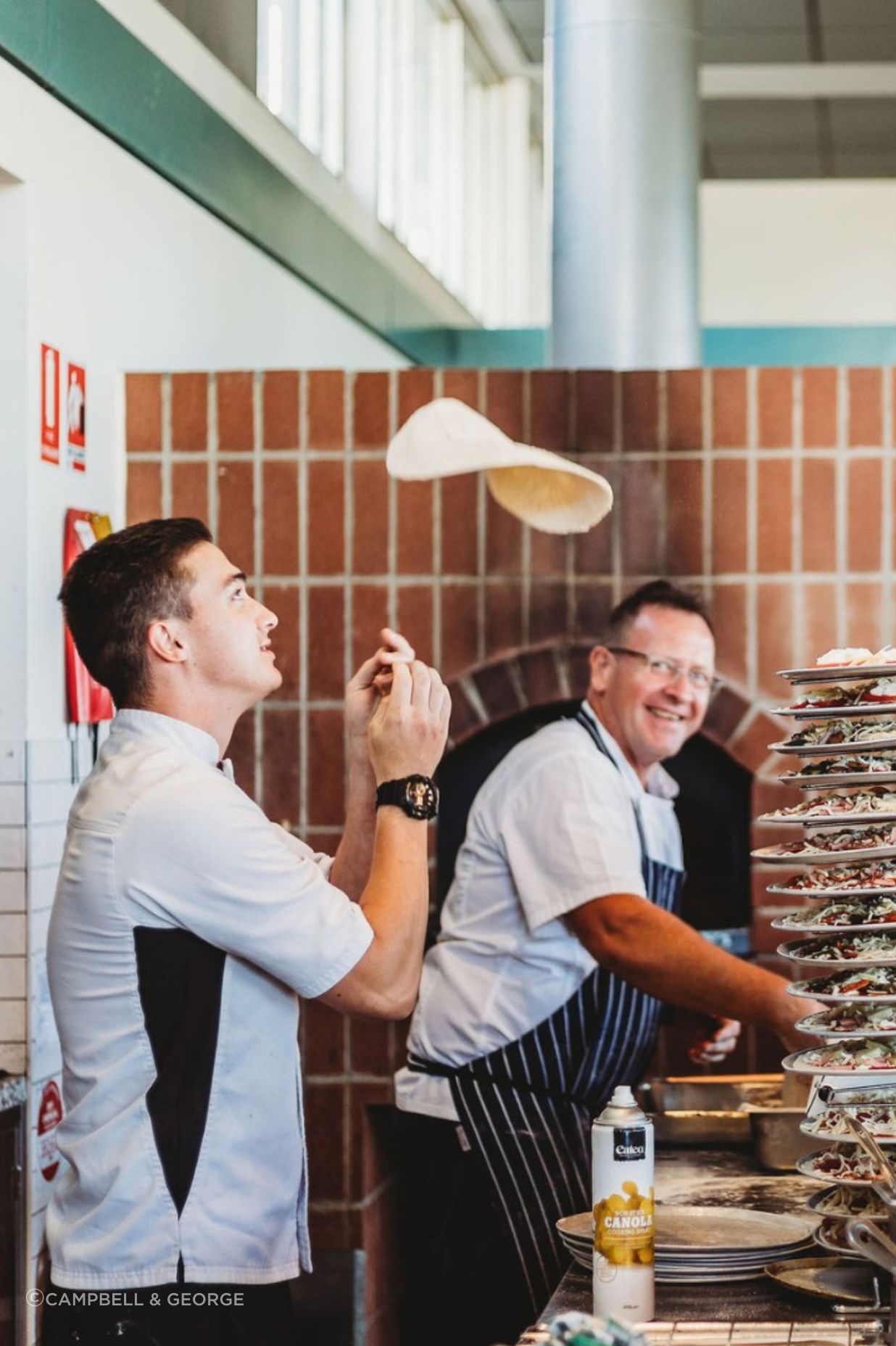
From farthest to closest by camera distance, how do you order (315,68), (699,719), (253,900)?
(315,68), (699,719), (253,900)

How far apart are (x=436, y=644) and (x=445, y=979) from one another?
100 centimetres

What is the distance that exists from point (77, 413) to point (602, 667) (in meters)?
1.14

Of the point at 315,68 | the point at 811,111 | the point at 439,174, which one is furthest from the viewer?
the point at 811,111

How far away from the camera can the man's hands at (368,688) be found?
228 centimetres

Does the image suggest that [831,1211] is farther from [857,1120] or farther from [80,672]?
[80,672]

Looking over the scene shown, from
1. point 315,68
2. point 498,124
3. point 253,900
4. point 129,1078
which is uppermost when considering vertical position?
point 498,124

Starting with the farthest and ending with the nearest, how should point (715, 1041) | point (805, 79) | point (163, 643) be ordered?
point (805, 79)
point (715, 1041)
point (163, 643)

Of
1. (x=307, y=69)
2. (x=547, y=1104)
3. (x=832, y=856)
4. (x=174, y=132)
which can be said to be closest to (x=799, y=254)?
(x=307, y=69)

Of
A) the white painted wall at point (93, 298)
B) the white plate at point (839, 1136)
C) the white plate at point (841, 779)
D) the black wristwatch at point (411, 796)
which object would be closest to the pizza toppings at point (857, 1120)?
the white plate at point (839, 1136)

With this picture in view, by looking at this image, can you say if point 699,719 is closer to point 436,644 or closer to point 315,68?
point 436,644

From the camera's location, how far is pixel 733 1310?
184 centimetres

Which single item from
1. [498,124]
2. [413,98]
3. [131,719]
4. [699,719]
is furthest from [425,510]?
[498,124]

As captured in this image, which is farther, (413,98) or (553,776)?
(413,98)

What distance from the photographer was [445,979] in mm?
2926
